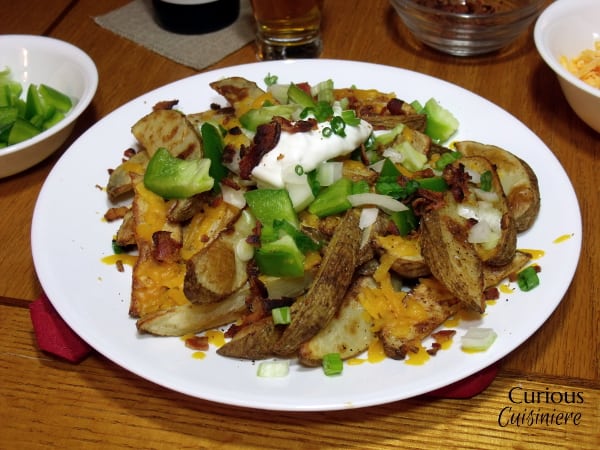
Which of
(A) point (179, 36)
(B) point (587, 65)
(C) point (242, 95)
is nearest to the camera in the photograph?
(C) point (242, 95)

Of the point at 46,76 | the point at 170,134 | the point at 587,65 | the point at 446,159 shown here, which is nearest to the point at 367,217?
the point at 446,159

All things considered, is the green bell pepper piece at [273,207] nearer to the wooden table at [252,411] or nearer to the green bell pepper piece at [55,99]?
the wooden table at [252,411]

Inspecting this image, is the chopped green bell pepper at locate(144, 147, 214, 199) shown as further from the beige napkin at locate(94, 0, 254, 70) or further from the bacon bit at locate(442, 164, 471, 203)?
the beige napkin at locate(94, 0, 254, 70)

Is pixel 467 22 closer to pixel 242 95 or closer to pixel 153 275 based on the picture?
pixel 242 95

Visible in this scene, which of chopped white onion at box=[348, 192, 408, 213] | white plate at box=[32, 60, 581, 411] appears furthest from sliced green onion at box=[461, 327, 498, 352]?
chopped white onion at box=[348, 192, 408, 213]

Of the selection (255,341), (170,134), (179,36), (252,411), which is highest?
(170,134)

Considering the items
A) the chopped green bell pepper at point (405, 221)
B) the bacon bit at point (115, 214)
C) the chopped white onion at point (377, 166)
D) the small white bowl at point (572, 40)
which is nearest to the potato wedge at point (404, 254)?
the chopped green bell pepper at point (405, 221)
